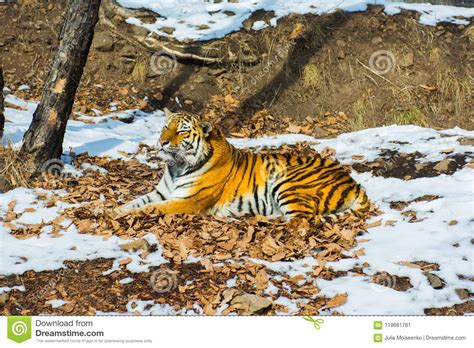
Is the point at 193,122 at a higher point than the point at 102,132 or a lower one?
higher

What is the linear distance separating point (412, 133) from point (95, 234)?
486 centimetres

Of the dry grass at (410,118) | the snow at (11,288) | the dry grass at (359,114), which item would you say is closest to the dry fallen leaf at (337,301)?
the snow at (11,288)

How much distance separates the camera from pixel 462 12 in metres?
13.3

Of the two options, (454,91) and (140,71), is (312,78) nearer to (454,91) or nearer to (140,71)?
(454,91)

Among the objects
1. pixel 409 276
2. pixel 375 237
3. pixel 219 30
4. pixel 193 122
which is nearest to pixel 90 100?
pixel 219 30

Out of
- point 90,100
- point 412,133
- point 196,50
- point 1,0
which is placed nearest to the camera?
point 412,133

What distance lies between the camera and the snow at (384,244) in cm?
483

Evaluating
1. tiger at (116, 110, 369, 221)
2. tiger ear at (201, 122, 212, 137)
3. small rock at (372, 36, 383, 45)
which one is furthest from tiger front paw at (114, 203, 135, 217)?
small rock at (372, 36, 383, 45)

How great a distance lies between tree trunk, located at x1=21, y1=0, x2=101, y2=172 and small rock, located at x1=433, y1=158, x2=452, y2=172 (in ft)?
14.2

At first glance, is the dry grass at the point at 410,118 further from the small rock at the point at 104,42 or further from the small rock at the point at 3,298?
the small rock at the point at 3,298

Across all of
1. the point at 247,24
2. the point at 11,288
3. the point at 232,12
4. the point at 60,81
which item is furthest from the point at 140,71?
the point at 11,288

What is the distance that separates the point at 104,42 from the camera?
38.9 feet

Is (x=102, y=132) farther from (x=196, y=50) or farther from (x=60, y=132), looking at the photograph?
(x=196, y=50)

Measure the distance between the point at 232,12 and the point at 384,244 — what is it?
8.18 metres
